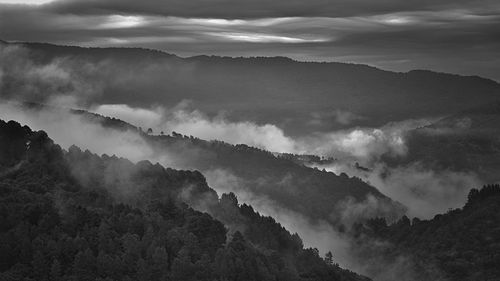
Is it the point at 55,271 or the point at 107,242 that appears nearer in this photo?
the point at 55,271

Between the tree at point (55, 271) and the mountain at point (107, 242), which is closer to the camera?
the tree at point (55, 271)

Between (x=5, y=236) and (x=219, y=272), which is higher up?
(x=5, y=236)

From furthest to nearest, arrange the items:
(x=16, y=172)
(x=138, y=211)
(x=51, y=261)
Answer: (x=16, y=172), (x=138, y=211), (x=51, y=261)

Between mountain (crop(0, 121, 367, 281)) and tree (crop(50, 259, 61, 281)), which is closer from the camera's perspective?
tree (crop(50, 259, 61, 281))

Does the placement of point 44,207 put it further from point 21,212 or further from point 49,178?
point 49,178

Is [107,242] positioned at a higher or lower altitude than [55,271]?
higher

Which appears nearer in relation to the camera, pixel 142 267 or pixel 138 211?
pixel 142 267

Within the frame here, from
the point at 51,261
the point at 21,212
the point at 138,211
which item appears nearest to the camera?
the point at 51,261

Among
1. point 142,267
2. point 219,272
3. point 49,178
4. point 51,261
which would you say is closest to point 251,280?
point 219,272

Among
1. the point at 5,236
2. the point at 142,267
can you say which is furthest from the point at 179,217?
the point at 5,236
